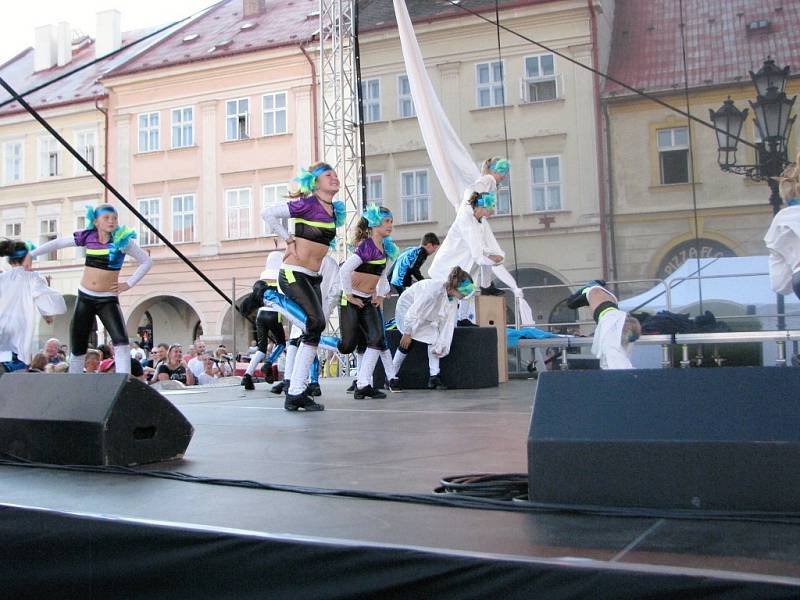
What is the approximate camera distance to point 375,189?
→ 1842 centimetres

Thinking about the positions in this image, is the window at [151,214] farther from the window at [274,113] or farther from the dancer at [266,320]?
the dancer at [266,320]

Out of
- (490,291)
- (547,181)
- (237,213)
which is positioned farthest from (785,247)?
(237,213)

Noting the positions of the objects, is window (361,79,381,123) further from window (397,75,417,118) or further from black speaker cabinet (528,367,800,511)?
black speaker cabinet (528,367,800,511)

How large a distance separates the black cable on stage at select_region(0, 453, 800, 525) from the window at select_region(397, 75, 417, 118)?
1212 cm

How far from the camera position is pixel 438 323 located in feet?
26.8

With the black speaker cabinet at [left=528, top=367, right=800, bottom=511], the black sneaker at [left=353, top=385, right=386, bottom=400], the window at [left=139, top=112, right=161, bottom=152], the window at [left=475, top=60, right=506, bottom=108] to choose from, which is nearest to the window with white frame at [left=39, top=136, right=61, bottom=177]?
the window at [left=139, top=112, right=161, bottom=152]

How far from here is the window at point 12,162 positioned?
30.9 m

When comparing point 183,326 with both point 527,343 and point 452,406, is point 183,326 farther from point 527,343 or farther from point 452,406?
point 452,406

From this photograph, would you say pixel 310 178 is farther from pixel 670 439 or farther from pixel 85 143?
pixel 85 143

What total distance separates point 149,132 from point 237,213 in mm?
4493

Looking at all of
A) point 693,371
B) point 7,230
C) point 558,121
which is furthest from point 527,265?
point 7,230

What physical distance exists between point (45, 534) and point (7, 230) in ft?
105

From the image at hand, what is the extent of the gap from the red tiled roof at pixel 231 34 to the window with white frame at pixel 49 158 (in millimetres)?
3767

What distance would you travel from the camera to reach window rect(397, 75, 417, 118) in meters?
14.6
